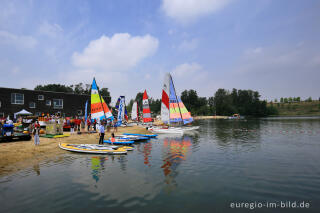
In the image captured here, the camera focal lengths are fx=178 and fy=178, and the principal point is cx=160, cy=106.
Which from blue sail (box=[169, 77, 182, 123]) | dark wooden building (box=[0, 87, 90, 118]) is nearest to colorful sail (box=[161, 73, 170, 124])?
blue sail (box=[169, 77, 182, 123])

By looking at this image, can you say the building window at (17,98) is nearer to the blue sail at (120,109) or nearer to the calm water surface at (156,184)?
the blue sail at (120,109)

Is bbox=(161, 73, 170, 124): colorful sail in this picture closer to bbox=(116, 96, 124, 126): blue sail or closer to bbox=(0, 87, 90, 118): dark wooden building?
bbox=(116, 96, 124, 126): blue sail

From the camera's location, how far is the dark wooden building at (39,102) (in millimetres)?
37188

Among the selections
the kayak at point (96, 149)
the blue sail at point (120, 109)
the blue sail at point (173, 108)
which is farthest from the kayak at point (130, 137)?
the blue sail at point (120, 109)

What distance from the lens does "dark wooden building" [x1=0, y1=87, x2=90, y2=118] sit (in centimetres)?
3719

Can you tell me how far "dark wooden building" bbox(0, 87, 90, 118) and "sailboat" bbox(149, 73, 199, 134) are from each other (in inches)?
945

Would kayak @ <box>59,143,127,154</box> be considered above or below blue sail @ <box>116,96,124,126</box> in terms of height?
below

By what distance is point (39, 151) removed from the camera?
16312 mm

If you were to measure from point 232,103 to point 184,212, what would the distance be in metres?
156

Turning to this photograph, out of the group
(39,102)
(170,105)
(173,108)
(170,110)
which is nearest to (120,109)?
(170,110)

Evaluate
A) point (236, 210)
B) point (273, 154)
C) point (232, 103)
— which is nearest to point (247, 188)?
point (236, 210)

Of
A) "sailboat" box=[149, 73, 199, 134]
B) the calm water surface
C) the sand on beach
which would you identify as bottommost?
the calm water surface

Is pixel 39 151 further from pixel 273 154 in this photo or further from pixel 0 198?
pixel 273 154

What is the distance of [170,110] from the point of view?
116 ft
